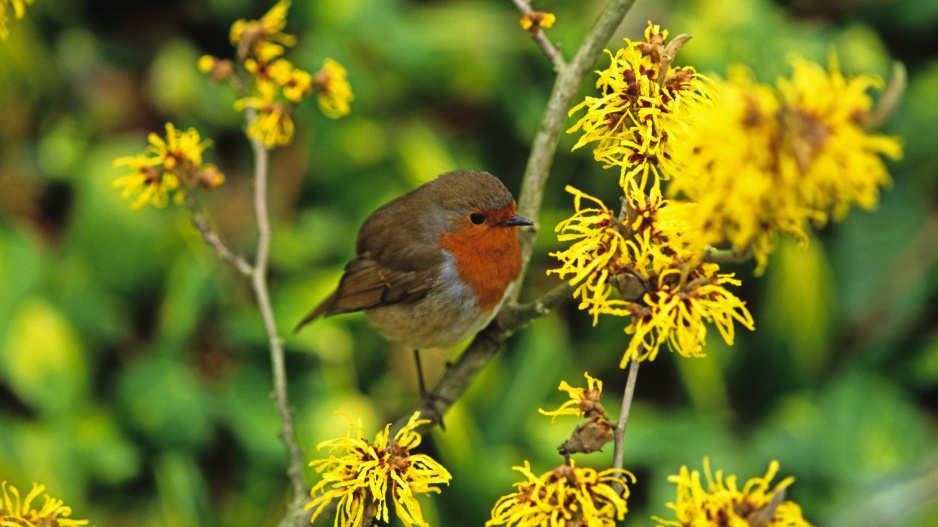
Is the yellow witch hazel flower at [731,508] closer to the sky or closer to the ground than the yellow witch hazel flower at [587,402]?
closer to the ground

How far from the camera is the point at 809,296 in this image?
2418 millimetres

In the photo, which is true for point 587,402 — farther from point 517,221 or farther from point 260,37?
point 260,37

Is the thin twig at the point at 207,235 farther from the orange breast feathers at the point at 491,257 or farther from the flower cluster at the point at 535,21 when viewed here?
the flower cluster at the point at 535,21

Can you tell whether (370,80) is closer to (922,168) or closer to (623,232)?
(922,168)

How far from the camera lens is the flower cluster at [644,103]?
2.83 feet

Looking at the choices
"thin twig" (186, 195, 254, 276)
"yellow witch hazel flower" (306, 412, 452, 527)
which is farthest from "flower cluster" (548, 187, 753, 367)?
"thin twig" (186, 195, 254, 276)

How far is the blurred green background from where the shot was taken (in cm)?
232

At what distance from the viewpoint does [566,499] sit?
781mm

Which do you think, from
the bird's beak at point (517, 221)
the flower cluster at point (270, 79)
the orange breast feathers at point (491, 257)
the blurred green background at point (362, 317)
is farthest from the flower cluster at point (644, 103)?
the blurred green background at point (362, 317)

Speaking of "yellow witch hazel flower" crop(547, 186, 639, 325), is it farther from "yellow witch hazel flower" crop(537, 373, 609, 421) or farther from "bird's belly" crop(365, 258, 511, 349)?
"bird's belly" crop(365, 258, 511, 349)

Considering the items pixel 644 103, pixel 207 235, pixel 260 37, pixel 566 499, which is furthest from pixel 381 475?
pixel 260 37

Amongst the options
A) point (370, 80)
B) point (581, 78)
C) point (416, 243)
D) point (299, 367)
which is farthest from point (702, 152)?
point (370, 80)

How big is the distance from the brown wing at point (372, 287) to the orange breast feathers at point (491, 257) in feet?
0.41

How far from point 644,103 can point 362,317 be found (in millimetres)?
1805
